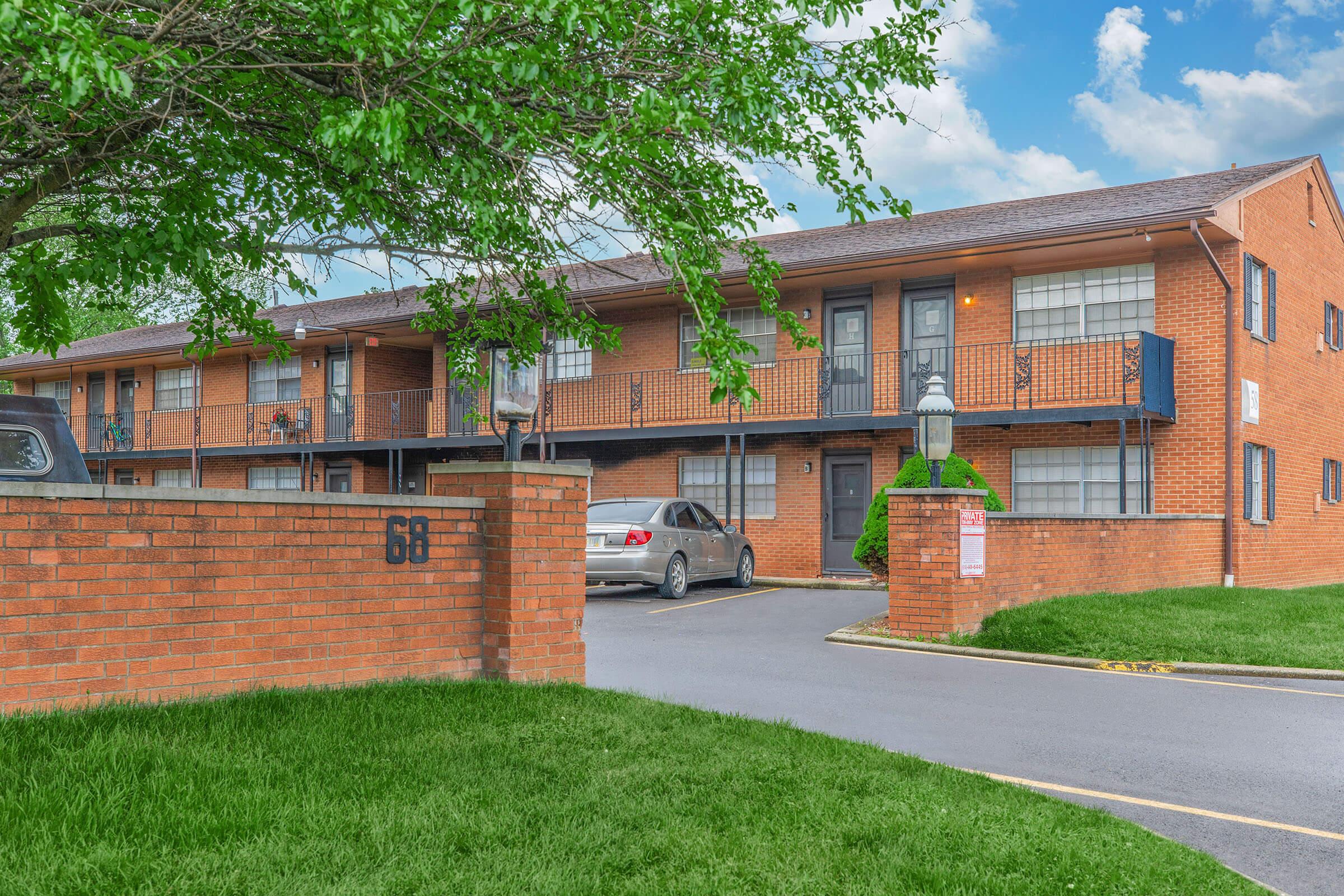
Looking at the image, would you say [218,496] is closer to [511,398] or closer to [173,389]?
[511,398]

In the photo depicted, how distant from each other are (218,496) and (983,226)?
51.3 ft

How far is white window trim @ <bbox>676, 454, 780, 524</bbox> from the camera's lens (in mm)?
21125

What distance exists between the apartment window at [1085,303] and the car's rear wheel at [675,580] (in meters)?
6.91

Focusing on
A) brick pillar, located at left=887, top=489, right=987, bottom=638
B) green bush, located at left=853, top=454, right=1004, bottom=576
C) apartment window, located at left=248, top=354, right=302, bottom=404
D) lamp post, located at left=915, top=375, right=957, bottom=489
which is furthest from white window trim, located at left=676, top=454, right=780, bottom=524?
apartment window, located at left=248, top=354, right=302, bottom=404

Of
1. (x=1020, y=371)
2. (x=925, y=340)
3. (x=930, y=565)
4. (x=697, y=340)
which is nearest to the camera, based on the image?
(x=930, y=565)

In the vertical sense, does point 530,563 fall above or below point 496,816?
above

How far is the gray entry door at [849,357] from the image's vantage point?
20000mm

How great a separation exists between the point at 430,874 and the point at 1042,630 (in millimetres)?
8616

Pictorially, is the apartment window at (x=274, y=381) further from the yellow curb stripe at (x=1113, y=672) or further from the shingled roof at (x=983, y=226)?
the yellow curb stripe at (x=1113, y=672)

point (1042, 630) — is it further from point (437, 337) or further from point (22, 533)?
point (437, 337)

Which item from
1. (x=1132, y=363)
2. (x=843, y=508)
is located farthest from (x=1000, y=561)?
(x=843, y=508)

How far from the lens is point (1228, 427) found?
54.3 feet

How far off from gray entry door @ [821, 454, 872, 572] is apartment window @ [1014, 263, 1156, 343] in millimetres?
3652

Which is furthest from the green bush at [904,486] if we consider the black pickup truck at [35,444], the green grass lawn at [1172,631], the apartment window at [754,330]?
the black pickup truck at [35,444]
